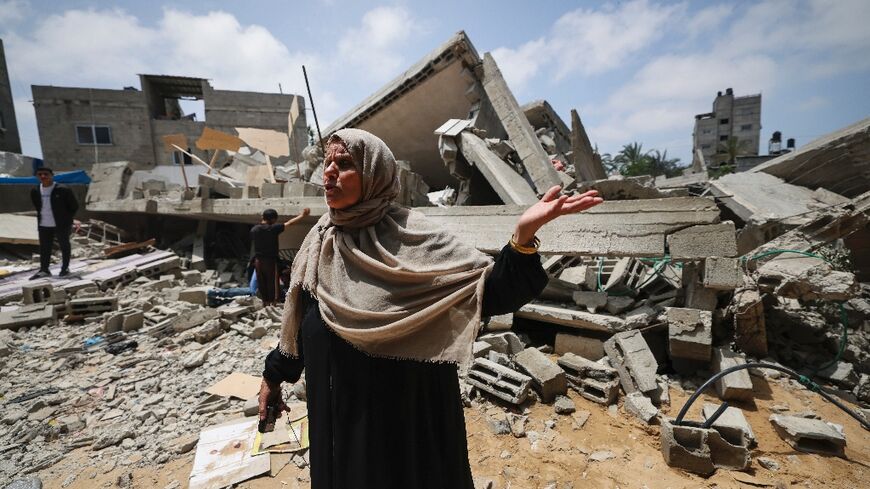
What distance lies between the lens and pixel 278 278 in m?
6.09

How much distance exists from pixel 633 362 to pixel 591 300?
2.86 feet

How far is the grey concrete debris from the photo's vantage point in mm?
3195

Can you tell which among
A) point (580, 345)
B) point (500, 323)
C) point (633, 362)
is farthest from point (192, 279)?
point (633, 362)

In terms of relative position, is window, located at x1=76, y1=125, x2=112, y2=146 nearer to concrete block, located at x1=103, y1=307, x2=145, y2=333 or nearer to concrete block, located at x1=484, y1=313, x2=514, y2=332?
concrete block, located at x1=103, y1=307, x2=145, y2=333

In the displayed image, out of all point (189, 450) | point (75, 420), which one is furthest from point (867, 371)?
point (75, 420)

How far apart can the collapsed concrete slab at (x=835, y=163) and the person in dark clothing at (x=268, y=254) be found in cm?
1053

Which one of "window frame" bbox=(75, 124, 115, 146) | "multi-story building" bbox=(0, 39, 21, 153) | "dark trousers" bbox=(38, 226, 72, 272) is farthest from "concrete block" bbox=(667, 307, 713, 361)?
"multi-story building" bbox=(0, 39, 21, 153)

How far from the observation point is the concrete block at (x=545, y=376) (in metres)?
3.29

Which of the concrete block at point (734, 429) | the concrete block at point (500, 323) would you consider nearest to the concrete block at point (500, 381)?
the concrete block at point (500, 323)

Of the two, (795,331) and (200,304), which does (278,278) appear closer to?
(200,304)

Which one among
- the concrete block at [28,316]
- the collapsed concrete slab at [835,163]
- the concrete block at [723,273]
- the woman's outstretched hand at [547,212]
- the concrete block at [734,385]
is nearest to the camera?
the woman's outstretched hand at [547,212]

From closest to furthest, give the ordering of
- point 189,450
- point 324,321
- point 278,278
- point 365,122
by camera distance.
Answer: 1. point 324,321
2. point 189,450
3. point 278,278
4. point 365,122

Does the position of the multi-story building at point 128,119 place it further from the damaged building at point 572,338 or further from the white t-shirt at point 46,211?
the damaged building at point 572,338

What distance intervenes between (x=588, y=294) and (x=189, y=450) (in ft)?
13.7
